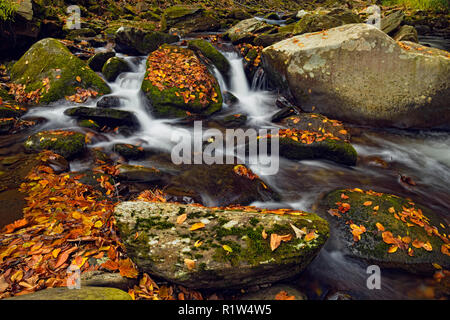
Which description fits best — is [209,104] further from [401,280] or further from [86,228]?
[401,280]

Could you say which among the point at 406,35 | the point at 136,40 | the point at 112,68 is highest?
the point at 136,40

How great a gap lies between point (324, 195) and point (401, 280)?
193 cm

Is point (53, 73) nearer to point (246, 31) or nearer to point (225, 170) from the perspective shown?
point (225, 170)

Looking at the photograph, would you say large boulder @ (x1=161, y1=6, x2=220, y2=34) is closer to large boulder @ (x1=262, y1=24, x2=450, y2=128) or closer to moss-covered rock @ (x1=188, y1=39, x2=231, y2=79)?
moss-covered rock @ (x1=188, y1=39, x2=231, y2=79)

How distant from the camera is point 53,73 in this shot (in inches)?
284

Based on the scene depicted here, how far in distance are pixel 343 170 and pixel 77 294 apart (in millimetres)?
5913

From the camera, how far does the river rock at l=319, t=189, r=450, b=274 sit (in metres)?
3.34

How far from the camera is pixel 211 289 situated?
2572mm

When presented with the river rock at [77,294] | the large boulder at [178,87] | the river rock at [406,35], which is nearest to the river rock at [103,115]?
the large boulder at [178,87]

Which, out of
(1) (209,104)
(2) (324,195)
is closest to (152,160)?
(1) (209,104)

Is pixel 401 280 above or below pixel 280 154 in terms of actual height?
below

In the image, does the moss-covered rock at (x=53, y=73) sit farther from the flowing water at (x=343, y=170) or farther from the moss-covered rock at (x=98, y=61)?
the moss-covered rock at (x=98, y=61)

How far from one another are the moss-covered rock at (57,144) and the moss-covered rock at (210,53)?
19.9 ft

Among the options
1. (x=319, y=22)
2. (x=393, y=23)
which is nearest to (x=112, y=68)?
(x=319, y=22)
